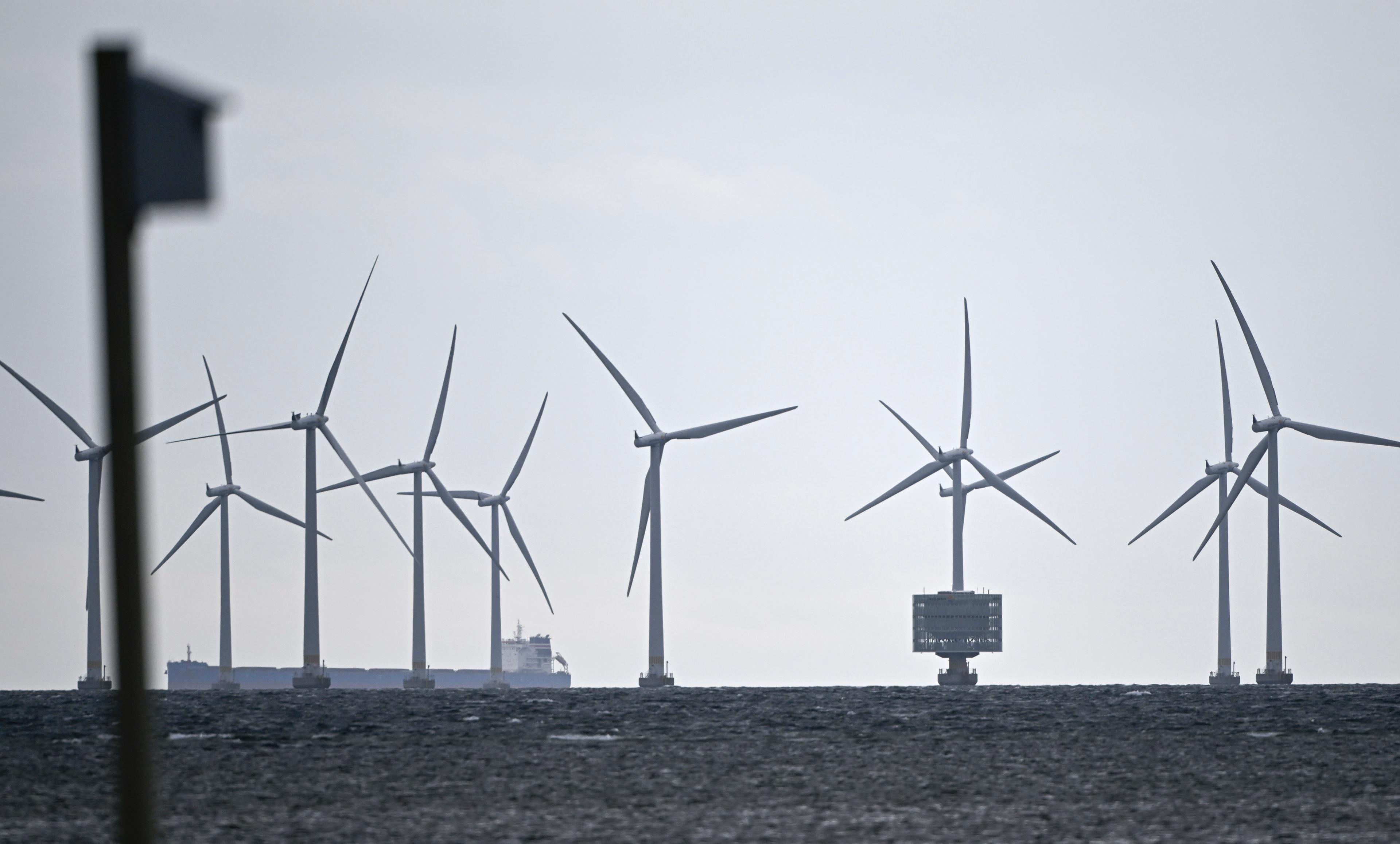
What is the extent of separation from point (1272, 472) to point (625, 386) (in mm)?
68507

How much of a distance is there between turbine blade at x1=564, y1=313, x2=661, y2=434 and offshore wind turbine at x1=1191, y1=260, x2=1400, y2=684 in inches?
1859

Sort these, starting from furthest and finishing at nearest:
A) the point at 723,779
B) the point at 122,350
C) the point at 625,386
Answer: the point at 625,386 → the point at 723,779 → the point at 122,350

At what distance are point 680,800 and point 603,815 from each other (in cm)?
374

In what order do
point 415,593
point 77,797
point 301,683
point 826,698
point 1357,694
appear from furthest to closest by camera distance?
point 415,593, point 301,683, point 1357,694, point 826,698, point 77,797

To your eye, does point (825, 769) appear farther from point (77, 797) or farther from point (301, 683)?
point (301, 683)

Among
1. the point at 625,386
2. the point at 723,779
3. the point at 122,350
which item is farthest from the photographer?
the point at 625,386

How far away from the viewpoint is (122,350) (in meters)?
8.80

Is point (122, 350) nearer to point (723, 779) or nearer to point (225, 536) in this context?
point (723, 779)

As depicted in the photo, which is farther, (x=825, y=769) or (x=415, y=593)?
(x=415, y=593)

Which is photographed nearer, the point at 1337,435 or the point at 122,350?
the point at 122,350

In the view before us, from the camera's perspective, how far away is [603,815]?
3133 centimetres

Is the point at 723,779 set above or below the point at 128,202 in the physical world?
below

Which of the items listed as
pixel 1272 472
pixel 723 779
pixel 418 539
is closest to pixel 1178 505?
pixel 1272 472

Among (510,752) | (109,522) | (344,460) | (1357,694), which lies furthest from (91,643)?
(109,522)
